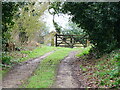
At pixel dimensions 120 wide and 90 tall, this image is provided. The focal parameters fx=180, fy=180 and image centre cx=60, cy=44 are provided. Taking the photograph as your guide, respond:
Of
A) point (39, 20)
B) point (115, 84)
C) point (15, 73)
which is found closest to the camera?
point (115, 84)

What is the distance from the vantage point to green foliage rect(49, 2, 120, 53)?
9.23 meters

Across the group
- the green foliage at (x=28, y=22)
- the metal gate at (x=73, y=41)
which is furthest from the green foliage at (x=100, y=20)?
the metal gate at (x=73, y=41)

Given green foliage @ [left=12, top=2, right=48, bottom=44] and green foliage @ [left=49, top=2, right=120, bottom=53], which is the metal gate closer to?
green foliage @ [left=12, top=2, right=48, bottom=44]

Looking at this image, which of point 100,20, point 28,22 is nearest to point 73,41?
point 28,22

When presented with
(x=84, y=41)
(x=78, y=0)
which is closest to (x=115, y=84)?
(x=78, y=0)

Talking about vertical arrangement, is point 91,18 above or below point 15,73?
above

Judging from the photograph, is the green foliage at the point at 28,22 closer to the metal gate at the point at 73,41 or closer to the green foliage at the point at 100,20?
the metal gate at the point at 73,41

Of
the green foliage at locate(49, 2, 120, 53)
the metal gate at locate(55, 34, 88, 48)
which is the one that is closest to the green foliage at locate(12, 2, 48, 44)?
the metal gate at locate(55, 34, 88, 48)

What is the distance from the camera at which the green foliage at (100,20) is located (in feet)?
30.3

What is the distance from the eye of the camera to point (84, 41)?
72.6 feet

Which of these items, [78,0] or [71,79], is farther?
[78,0]

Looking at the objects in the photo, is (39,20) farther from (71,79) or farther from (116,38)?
(71,79)

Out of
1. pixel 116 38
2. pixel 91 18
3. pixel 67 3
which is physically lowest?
pixel 116 38

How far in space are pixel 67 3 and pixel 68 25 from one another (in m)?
16.1
